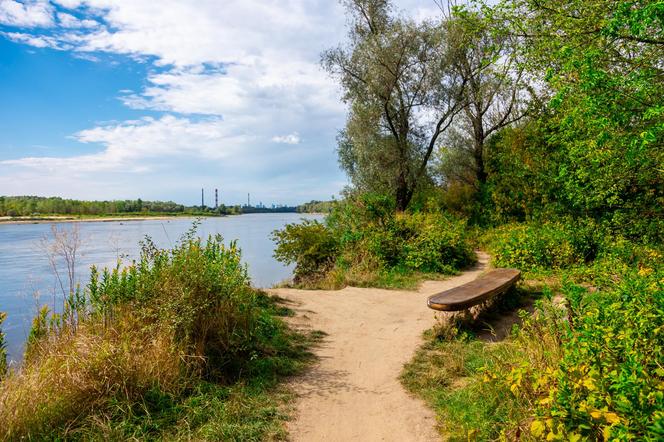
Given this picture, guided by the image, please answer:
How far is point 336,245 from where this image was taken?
1439cm

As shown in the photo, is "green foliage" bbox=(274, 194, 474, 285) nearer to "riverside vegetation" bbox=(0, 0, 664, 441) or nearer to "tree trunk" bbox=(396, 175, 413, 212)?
"riverside vegetation" bbox=(0, 0, 664, 441)

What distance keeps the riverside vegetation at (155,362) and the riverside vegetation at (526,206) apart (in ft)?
6.40

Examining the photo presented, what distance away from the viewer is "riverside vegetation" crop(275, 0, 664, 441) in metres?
3.19

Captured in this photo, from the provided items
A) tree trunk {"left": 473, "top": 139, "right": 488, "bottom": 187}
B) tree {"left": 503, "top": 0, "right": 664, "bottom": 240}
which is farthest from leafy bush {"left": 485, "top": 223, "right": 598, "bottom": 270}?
tree trunk {"left": 473, "top": 139, "right": 488, "bottom": 187}

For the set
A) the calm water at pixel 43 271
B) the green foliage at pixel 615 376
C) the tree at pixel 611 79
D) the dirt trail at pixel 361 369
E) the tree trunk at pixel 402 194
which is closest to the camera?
the green foliage at pixel 615 376

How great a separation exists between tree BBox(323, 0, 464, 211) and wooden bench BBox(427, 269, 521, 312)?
1140 cm

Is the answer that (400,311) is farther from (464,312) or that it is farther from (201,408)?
(201,408)

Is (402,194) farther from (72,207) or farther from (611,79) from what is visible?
(72,207)

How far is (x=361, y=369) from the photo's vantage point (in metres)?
5.46

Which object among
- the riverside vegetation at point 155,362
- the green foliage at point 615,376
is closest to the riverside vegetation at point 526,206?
the green foliage at point 615,376

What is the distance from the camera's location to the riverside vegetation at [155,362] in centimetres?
354

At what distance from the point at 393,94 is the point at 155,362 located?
1655 cm

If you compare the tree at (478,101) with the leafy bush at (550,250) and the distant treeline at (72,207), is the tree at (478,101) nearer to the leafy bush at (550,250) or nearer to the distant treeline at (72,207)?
the leafy bush at (550,250)

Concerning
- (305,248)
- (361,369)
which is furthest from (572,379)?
(305,248)
